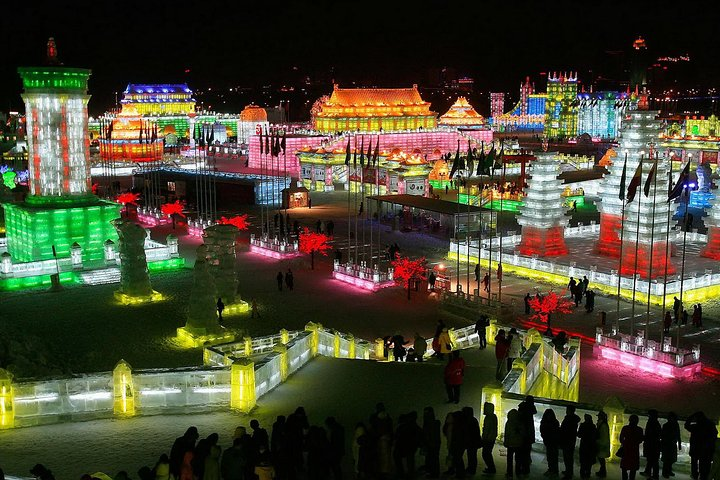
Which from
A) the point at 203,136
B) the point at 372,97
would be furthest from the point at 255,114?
the point at 203,136

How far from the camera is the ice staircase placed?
38.6m

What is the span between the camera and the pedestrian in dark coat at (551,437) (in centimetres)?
1485

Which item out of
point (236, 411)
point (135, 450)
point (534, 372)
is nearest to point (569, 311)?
point (534, 372)

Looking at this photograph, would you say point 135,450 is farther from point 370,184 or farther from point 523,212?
point 370,184

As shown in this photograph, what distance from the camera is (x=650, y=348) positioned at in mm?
27875

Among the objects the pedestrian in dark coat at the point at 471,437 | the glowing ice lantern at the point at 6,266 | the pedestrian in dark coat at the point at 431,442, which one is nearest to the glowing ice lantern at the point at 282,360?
the pedestrian in dark coat at the point at 431,442

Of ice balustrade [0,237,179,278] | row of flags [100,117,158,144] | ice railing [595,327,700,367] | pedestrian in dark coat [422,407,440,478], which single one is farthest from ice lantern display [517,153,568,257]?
row of flags [100,117,158,144]

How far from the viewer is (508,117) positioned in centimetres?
16762

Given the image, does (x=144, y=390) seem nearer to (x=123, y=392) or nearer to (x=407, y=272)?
(x=123, y=392)

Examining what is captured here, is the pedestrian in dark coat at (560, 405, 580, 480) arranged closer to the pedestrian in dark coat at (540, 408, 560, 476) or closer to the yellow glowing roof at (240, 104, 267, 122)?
the pedestrian in dark coat at (540, 408, 560, 476)

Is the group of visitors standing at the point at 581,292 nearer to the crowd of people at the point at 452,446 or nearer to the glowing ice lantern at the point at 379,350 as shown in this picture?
the glowing ice lantern at the point at 379,350

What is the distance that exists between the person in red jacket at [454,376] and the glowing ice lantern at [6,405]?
29.9ft

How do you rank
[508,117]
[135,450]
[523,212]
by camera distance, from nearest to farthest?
[135,450] → [523,212] → [508,117]

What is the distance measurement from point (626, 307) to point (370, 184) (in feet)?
123
